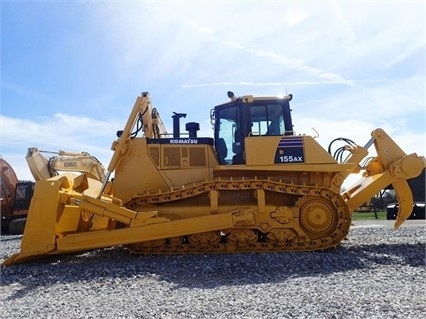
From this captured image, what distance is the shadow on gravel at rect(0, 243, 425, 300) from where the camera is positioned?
7.19 meters

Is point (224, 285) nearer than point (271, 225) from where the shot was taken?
Yes

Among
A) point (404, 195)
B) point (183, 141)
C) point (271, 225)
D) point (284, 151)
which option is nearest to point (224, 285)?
point (271, 225)

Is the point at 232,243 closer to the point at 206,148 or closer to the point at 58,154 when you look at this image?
the point at 206,148

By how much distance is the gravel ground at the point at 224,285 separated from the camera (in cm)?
505

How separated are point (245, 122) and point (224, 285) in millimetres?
4483

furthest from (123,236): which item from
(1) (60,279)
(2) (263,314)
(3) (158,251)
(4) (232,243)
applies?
(2) (263,314)

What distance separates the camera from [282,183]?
960 cm

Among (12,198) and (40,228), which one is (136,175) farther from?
(12,198)

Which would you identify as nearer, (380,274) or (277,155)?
(380,274)

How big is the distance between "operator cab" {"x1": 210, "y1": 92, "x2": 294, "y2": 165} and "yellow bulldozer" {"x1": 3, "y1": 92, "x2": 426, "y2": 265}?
0.08ft

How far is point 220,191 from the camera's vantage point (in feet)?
32.2

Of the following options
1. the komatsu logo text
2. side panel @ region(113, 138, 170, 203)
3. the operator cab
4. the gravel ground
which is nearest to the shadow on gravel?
the gravel ground

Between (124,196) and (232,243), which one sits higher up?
(124,196)

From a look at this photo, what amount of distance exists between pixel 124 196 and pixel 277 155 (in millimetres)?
3604
